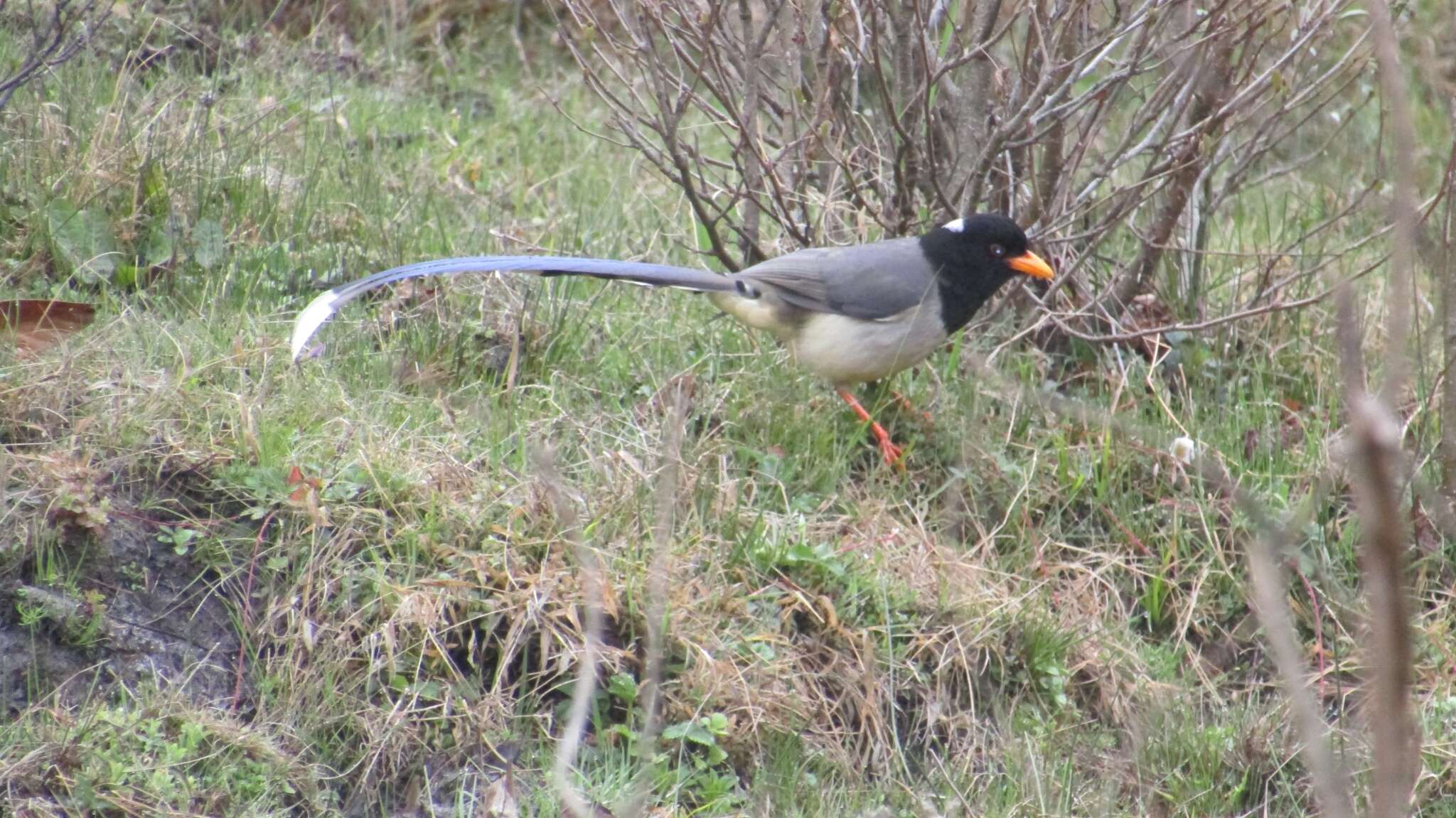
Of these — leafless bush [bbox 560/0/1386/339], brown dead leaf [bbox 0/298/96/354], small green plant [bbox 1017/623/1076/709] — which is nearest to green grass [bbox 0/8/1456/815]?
small green plant [bbox 1017/623/1076/709]

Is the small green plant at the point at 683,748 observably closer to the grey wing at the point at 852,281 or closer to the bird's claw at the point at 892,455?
the bird's claw at the point at 892,455

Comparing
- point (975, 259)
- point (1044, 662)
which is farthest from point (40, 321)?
point (1044, 662)

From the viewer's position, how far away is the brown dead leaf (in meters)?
4.23

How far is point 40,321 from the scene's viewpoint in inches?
170

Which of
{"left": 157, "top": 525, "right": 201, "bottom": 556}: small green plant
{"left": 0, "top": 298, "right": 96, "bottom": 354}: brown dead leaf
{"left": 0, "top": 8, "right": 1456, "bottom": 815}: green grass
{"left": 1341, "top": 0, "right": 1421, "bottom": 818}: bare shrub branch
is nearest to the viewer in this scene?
{"left": 1341, "top": 0, "right": 1421, "bottom": 818}: bare shrub branch

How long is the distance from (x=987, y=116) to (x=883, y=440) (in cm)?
121

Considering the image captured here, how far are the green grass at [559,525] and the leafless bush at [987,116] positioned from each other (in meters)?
0.42

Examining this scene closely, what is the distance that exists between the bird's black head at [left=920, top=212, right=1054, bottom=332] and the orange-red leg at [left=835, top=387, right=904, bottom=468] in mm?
408

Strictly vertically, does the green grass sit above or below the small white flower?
below

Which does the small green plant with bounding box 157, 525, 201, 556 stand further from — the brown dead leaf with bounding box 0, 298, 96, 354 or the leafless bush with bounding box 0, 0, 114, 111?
the leafless bush with bounding box 0, 0, 114, 111

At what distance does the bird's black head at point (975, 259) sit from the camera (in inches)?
195

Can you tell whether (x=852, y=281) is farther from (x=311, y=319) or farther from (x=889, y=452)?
(x=311, y=319)

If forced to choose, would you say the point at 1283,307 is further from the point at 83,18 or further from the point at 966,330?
the point at 83,18

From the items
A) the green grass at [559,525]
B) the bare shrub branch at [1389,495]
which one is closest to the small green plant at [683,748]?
the green grass at [559,525]
